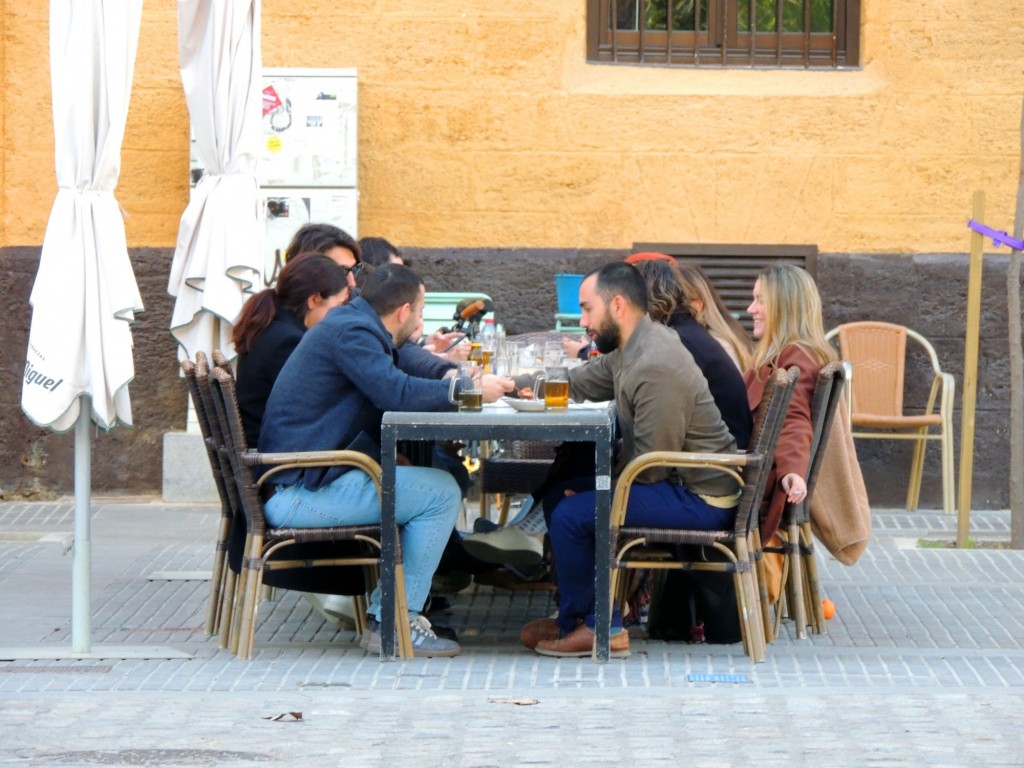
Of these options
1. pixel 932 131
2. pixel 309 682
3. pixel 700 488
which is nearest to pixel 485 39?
pixel 932 131

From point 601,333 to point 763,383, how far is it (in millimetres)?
786

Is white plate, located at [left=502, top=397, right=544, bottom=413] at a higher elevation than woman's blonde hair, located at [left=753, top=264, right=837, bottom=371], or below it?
below

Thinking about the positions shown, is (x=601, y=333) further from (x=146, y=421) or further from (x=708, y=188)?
(x=146, y=421)

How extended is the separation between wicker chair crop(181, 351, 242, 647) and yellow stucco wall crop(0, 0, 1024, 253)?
3.68 metres

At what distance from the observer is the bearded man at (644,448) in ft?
19.3

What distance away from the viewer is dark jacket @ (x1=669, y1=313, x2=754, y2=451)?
6.22 metres

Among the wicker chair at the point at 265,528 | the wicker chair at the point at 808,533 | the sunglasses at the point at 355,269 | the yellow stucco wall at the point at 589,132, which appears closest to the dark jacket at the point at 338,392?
the wicker chair at the point at 265,528

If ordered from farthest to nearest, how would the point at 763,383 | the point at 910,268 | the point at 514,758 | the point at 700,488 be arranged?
1. the point at 910,268
2. the point at 763,383
3. the point at 700,488
4. the point at 514,758

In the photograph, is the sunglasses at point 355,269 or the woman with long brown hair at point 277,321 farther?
the sunglasses at point 355,269

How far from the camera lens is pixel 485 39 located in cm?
969

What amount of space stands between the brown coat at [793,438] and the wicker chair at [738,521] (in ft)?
0.91

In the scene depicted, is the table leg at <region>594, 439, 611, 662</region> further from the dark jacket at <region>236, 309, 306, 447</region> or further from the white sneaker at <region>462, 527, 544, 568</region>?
the dark jacket at <region>236, 309, 306, 447</region>

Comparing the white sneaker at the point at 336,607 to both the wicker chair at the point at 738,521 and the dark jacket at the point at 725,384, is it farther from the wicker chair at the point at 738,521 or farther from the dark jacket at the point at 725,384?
the dark jacket at the point at 725,384

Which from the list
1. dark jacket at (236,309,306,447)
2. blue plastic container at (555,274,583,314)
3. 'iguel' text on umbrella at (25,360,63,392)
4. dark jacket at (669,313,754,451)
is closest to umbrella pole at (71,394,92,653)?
'iguel' text on umbrella at (25,360,63,392)
